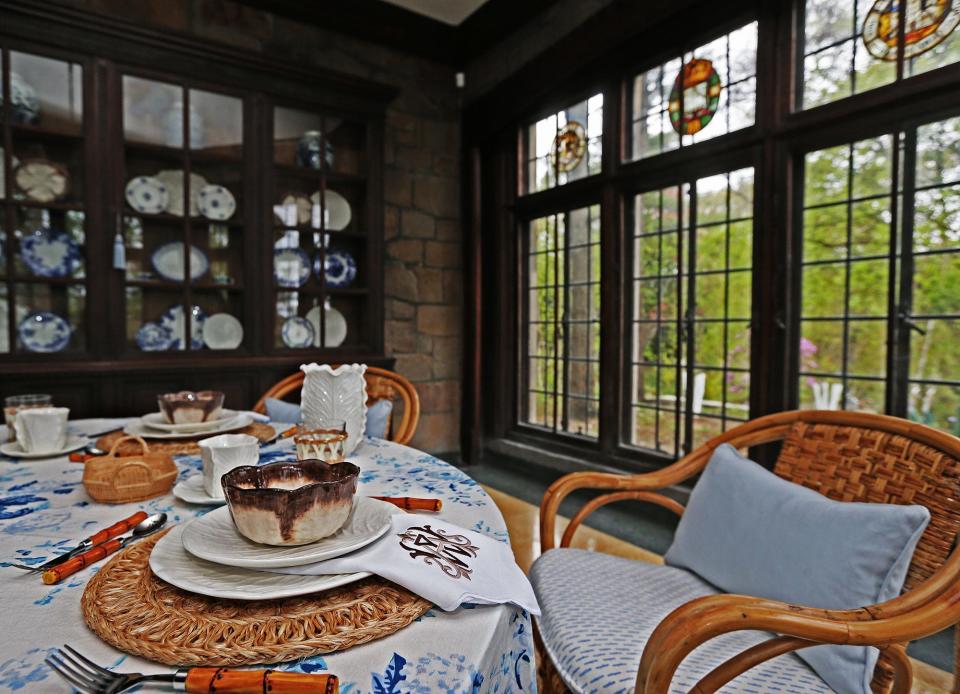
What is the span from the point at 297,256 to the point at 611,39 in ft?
6.50

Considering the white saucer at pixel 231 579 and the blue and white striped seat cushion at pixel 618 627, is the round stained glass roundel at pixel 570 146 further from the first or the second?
the white saucer at pixel 231 579

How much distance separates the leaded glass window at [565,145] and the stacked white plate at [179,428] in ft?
7.94

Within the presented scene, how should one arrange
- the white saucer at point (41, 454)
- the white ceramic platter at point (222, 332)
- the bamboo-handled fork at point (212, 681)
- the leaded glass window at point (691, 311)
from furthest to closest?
the white ceramic platter at point (222, 332) → the leaded glass window at point (691, 311) → the white saucer at point (41, 454) → the bamboo-handled fork at point (212, 681)

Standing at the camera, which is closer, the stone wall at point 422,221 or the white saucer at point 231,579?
the white saucer at point 231,579

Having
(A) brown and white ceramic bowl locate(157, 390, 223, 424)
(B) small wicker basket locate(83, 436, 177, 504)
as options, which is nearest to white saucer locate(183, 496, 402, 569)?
(B) small wicker basket locate(83, 436, 177, 504)

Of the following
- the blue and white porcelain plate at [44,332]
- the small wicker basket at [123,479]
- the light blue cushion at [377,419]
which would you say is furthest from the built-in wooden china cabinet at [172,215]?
the small wicker basket at [123,479]

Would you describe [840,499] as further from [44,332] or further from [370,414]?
[44,332]

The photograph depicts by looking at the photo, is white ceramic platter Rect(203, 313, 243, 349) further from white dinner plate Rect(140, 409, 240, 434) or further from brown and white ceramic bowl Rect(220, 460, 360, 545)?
brown and white ceramic bowl Rect(220, 460, 360, 545)

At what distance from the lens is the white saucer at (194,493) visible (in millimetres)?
828

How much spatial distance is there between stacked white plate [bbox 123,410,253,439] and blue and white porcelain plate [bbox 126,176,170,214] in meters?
1.63

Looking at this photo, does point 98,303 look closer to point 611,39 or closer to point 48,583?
point 48,583

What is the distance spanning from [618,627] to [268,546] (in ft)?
2.21

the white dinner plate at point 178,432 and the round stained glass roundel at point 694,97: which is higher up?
the round stained glass roundel at point 694,97

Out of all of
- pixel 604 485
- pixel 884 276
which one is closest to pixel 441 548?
pixel 604 485
